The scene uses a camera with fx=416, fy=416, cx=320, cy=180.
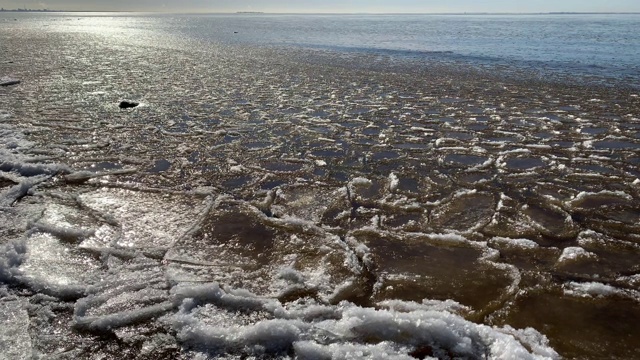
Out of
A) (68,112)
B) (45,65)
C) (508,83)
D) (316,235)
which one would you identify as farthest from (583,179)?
(45,65)

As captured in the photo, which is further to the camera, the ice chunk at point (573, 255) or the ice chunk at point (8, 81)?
the ice chunk at point (8, 81)

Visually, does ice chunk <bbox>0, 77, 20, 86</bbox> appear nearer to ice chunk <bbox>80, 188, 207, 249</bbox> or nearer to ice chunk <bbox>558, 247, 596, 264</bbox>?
ice chunk <bbox>80, 188, 207, 249</bbox>

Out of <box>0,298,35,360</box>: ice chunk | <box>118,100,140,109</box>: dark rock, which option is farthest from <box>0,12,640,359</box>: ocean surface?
<box>118,100,140,109</box>: dark rock

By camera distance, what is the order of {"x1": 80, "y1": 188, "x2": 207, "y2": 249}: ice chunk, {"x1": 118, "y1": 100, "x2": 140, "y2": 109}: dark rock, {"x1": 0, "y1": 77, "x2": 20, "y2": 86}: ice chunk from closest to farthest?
{"x1": 80, "y1": 188, "x2": 207, "y2": 249}: ice chunk, {"x1": 118, "y1": 100, "x2": 140, "y2": 109}: dark rock, {"x1": 0, "y1": 77, "x2": 20, "y2": 86}: ice chunk

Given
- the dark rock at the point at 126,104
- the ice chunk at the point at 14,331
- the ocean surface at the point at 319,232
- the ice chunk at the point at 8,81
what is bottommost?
the ice chunk at the point at 14,331

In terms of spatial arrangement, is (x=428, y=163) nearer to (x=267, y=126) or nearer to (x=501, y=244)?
(x=501, y=244)

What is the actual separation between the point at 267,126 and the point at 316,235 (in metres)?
4.94

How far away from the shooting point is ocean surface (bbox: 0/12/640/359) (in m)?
3.17

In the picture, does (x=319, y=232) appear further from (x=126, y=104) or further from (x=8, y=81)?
(x=8, y=81)

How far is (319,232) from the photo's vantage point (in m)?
4.71

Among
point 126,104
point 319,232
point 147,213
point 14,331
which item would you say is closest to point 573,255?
point 319,232

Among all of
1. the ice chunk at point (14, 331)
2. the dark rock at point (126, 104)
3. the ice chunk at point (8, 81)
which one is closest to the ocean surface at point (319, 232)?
the ice chunk at point (14, 331)

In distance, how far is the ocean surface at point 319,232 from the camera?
3.17 meters

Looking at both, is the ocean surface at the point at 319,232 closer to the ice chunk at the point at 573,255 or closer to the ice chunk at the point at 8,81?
the ice chunk at the point at 573,255
